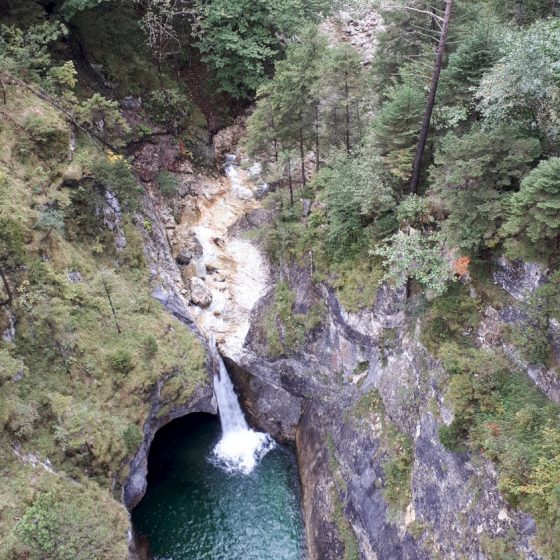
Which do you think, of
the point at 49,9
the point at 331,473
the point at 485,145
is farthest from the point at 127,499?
the point at 49,9

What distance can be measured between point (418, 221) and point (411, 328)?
15.2 feet

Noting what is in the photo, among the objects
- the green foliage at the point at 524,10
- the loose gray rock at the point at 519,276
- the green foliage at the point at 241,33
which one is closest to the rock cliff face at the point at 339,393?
the loose gray rock at the point at 519,276

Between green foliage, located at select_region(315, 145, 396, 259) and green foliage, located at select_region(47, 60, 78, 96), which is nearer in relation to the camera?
green foliage, located at select_region(315, 145, 396, 259)

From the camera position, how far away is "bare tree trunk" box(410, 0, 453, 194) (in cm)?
1672

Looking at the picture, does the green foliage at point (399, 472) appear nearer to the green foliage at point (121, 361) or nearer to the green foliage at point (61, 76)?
the green foliage at point (121, 361)

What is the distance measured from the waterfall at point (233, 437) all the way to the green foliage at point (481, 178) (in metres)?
16.5

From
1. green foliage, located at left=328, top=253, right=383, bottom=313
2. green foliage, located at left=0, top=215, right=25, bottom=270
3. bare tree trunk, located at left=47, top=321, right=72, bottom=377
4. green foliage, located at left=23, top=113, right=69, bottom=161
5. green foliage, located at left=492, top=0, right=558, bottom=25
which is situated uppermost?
green foliage, located at left=492, top=0, right=558, bottom=25

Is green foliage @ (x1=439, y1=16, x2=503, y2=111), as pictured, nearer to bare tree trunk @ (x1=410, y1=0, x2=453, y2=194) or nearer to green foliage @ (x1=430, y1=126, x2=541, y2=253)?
bare tree trunk @ (x1=410, y1=0, x2=453, y2=194)

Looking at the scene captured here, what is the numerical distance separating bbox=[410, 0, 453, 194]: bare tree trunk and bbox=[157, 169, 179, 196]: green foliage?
17126 mm

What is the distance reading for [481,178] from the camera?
1602 cm

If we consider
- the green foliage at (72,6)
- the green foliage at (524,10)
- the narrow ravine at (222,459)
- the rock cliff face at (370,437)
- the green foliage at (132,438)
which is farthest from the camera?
the green foliage at (72,6)

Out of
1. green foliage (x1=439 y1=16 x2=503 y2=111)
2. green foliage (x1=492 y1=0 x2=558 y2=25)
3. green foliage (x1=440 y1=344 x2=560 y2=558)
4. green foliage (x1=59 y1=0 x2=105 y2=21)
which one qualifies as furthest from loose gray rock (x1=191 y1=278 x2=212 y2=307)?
green foliage (x1=492 y1=0 x2=558 y2=25)

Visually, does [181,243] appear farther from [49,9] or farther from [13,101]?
[49,9]

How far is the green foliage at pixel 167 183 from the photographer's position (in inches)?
1210
